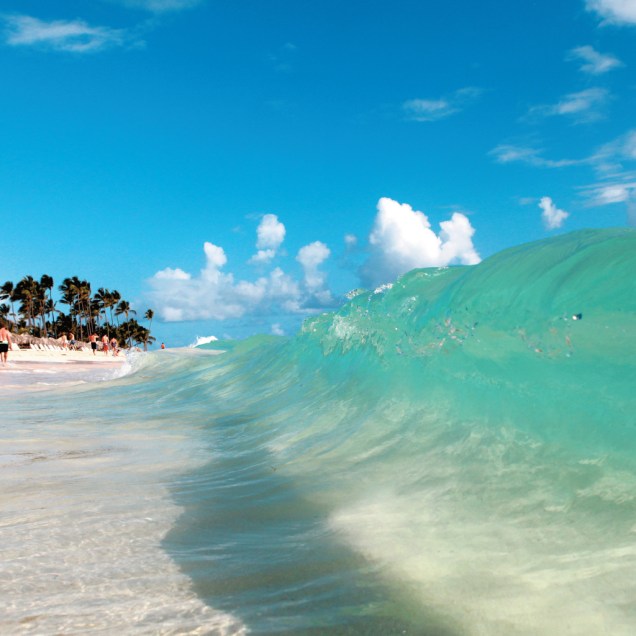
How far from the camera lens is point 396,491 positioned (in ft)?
12.4

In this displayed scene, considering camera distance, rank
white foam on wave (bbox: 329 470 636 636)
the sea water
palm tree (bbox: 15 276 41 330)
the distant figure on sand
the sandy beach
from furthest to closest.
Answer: palm tree (bbox: 15 276 41 330) → the distant figure on sand → the sandy beach → the sea water → white foam on wave (bbox: 329 470 636 636)

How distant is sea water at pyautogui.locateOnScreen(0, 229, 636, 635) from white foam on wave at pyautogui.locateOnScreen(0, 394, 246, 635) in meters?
0.01

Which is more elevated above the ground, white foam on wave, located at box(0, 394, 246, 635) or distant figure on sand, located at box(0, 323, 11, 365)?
distant figure on sand, located at box(0, 323, 11, 365)

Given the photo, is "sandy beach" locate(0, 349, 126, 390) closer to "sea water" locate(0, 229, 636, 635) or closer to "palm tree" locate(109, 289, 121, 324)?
"sea water" locate(0, 229, 636, 635)

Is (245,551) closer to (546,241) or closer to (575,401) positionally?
(575,401)

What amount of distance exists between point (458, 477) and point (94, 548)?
215cm

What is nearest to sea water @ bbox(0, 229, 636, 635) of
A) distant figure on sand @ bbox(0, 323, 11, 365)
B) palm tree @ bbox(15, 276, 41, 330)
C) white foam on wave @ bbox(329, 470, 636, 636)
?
white foam on wave @ bbox(329, 470, 636, 636)

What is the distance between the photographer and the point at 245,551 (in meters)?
2.90

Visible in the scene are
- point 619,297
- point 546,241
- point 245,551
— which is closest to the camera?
point 245,551

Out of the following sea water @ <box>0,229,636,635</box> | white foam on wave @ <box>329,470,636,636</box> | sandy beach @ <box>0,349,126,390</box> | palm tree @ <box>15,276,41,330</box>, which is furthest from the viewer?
palm tree @ <box>15,276,41,330</box>

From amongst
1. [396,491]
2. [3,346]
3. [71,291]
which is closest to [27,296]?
[71,291]

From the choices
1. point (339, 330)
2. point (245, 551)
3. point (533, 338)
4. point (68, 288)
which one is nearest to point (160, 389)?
point (339, 330)

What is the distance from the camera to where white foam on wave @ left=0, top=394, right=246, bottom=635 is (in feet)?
7.16

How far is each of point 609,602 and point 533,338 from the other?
335cm
